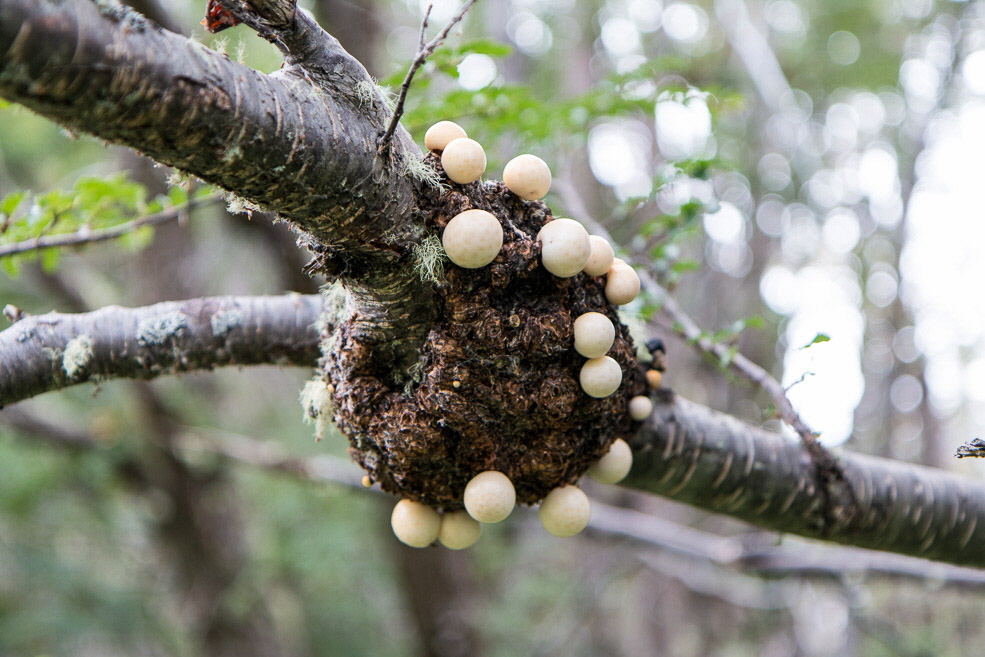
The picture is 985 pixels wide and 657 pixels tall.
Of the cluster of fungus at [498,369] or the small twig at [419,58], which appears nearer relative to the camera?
the small twig at [419,58]

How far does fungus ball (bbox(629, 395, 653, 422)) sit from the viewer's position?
176 centimetres

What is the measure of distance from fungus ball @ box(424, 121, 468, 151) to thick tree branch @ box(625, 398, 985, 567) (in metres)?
0.99

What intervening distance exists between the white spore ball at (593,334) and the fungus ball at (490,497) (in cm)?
37

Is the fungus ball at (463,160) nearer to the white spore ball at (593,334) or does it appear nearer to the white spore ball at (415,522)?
the white spore ball at (593,334)

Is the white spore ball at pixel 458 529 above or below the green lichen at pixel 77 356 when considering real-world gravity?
below

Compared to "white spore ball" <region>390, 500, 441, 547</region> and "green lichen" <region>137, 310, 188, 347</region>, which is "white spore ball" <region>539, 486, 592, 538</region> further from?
"green lichen" <region>137, 310, 188, 347</region>

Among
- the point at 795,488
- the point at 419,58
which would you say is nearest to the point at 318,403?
the point at 419,58

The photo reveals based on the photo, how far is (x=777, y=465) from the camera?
2049 mm

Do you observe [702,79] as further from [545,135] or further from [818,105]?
[545,135]

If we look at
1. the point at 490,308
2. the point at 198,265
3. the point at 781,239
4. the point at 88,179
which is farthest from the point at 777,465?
the point at 781,239

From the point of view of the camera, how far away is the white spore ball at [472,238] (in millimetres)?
1328

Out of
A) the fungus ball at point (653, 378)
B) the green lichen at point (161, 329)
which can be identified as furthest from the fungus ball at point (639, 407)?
the green lichen at point (161, 329)

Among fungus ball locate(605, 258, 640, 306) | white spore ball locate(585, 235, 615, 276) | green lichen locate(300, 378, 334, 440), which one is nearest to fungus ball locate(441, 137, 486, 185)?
white spore ball locate(585, 235, 615, 276)

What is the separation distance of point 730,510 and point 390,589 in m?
7.50
